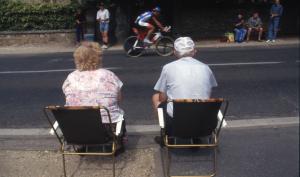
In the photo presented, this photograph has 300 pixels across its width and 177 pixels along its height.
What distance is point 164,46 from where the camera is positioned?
47.9 ft

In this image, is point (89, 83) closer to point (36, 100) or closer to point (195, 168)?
point (195, 168)

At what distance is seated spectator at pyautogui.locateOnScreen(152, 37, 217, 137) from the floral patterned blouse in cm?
59

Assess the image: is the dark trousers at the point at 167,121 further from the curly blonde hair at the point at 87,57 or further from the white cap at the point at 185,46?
the curly blonde hair at the point at 87,57

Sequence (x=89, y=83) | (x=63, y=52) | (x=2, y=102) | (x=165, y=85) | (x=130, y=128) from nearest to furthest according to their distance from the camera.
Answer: (x=89, y=83) → (x=165, y=85) → (x=130, y=128) → (x=2, y=102) → (x=63, y=52)

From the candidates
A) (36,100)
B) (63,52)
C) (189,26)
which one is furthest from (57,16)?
(36,100)

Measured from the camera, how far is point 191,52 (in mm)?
4895

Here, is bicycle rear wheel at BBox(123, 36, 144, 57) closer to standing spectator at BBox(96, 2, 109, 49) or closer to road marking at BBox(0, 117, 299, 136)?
standing spectator at BBox(96, 2, 109, 49)

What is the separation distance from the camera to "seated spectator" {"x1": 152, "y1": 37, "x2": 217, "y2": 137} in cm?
472

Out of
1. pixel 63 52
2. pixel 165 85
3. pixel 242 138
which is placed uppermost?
pixel 165 85

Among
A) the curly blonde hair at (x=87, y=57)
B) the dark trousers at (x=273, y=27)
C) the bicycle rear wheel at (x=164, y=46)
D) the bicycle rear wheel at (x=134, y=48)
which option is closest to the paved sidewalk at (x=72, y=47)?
the dark trousers at (x=273, y=27)

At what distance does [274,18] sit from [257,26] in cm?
75

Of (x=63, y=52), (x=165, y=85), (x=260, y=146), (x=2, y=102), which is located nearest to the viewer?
(x=165, y=85)

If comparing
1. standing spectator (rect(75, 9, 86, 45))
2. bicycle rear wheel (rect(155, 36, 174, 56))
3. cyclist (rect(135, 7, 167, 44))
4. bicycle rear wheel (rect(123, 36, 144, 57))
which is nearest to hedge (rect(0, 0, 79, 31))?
standing spectator (rect(75, 9, 86, 45))

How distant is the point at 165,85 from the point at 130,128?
60.5 inches
